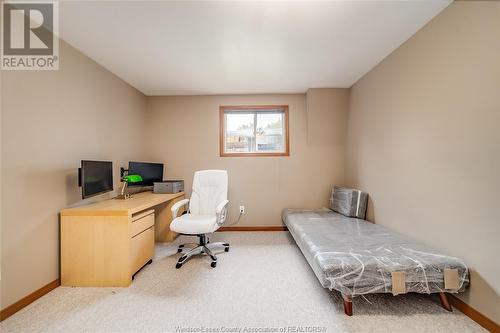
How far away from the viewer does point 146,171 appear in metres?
3.23

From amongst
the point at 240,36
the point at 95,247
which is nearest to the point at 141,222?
the point at 95,247

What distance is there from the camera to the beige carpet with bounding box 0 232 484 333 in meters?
1.46

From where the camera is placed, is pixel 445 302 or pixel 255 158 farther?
pixel 255 158

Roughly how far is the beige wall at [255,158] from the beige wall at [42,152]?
3.93ft

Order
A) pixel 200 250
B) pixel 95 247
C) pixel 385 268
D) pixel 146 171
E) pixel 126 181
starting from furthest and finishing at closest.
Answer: pixel 146 171, pixel 126 181, pixel 200 250, pixel 95 247, pixel 385 268

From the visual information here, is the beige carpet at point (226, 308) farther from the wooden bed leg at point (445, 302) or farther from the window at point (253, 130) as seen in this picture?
the window at point (253, 130)

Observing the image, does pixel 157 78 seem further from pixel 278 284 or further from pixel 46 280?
pixel 278 284

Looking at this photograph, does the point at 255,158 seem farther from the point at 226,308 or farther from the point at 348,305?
the point at 348,305

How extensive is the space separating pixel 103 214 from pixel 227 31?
2.15m

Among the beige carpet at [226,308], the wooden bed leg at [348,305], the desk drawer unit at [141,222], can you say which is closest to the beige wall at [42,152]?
the beige carpet at [226,308]

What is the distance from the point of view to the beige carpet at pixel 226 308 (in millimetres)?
1464

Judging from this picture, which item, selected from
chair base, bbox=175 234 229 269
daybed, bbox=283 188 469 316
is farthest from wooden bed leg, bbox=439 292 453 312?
chair base, bbox=175 234 229 269

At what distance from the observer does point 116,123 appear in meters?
2.91

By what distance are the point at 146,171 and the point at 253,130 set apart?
6.47 ft
